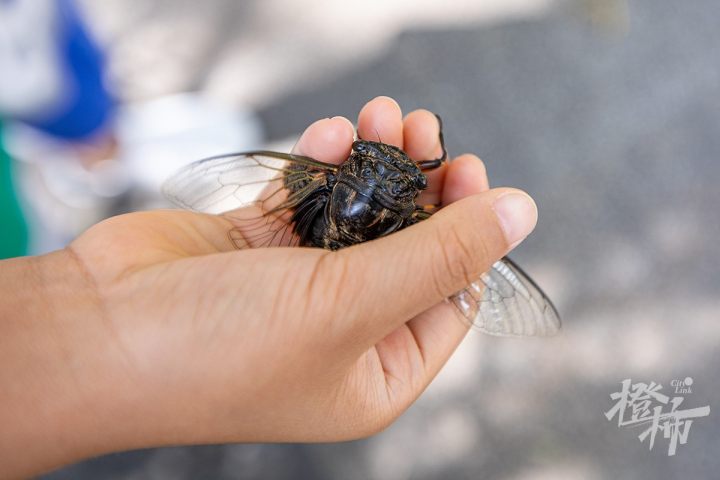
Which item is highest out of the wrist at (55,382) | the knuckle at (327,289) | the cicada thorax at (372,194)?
the cicada thorax at (372,194)

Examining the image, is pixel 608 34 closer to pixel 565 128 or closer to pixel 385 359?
pixel 565 128

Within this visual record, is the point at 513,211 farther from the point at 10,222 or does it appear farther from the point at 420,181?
the point at 10,222

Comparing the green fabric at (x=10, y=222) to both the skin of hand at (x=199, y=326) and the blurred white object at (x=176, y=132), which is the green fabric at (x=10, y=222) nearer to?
the blurred white object at (x=176, y=132)

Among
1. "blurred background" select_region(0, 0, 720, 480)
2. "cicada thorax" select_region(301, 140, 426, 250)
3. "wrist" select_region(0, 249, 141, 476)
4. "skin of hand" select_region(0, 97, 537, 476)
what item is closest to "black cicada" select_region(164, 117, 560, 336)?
"cicada thorax" select_region(301, 140, 426, 250)

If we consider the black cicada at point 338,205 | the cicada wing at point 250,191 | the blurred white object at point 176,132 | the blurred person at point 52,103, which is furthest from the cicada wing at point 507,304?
the blurred person at point 52,103

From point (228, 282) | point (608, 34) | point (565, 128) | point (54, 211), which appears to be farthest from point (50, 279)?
point (608, 34)

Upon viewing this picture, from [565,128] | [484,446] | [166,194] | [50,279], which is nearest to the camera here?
[50,279]
